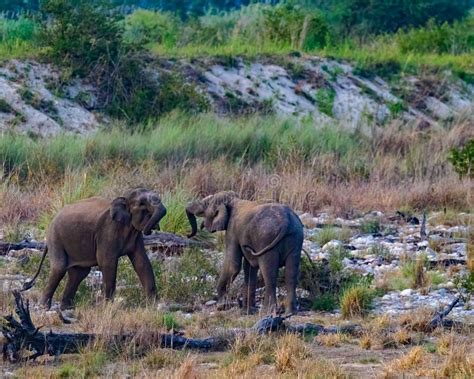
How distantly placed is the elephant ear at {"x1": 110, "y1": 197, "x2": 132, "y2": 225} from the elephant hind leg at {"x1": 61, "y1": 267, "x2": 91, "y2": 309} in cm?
71

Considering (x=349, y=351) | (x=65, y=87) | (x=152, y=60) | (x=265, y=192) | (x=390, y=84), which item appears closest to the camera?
(x=349, y=351)

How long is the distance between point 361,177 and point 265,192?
3.80 metres

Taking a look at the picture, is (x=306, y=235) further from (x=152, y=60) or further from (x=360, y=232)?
(x=152, y=60)

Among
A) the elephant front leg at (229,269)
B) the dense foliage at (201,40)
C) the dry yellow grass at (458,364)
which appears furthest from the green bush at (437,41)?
the dry yellow grass at (458,364)

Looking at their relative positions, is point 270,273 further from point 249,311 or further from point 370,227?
point 370,227

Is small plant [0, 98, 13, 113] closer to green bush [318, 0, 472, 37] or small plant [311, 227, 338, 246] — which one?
small plant [311, 227, 338, 246]

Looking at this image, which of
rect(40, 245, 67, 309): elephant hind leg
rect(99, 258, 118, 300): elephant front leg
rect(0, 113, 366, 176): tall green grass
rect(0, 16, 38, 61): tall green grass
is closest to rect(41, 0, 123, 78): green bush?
rect(0, 16, 38, 61): tall green grass

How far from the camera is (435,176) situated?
73.0 feet

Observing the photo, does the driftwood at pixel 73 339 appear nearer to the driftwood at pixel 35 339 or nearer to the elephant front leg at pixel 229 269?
the driftwood at pixel 35 339

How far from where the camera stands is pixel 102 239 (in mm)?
11758

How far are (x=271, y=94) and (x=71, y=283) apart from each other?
1995 centimetres

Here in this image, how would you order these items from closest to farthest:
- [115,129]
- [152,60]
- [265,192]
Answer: [265,192] → [115,129] → [152,60]

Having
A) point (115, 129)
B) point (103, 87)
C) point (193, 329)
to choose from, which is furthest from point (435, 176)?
point (193, 329)

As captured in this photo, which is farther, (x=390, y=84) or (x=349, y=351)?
(x=390, y=84)
